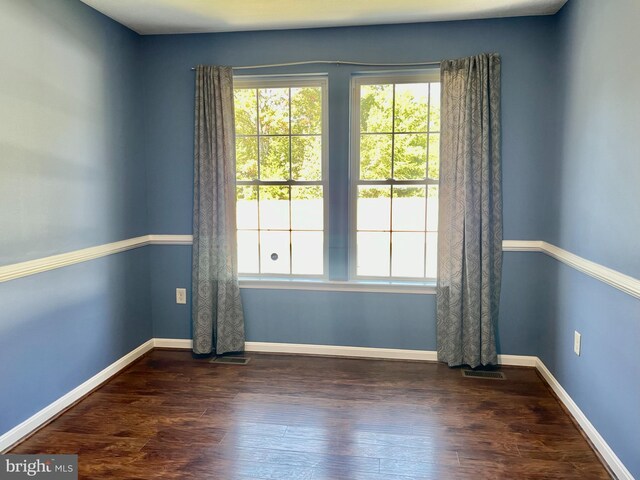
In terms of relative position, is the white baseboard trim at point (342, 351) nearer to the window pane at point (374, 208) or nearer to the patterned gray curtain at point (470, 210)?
the patterned gray curtain at point (470, 210)

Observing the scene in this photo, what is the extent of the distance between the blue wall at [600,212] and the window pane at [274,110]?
1910 millimetres

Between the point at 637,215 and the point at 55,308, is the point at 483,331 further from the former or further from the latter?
the point at 55,308

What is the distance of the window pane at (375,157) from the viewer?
3.28m

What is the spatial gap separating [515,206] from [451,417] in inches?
60.4

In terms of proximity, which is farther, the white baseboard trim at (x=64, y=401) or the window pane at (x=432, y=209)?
the window pane at (x=432, y=209)

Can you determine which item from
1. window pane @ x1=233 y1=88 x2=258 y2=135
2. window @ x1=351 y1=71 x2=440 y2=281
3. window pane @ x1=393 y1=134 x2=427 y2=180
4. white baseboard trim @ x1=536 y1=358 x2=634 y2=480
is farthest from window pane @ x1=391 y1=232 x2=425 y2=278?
window pane @ x1=233 y1=88 x2=258 y2=135

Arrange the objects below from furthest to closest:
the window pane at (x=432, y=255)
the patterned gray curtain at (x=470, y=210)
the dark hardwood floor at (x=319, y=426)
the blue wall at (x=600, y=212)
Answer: the window pane at (x=432, y=255) < the patterned gray curtain at (x=470, y=210) < the dark hardwood floor at (x=319, y=426) < the blue wall at (x=600, y=212)

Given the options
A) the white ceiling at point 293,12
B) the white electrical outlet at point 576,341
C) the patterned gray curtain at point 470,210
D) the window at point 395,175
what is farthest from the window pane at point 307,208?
the white electrical outlet at point 576,341

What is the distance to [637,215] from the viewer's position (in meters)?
1.88

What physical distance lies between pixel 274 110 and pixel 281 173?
1.59 feet

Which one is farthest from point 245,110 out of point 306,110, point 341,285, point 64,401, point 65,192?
point 64,401

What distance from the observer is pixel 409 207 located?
332cm

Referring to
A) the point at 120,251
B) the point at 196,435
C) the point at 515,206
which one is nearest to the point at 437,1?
the point at 515,206

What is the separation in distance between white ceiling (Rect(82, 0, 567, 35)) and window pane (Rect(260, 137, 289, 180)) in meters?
0.81
